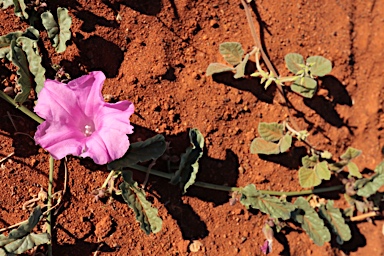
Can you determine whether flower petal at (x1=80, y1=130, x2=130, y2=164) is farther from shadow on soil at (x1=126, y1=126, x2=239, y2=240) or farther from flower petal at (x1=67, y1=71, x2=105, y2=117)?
shadow on soil at (x1=126, y1=126, x2=239, y2=240)

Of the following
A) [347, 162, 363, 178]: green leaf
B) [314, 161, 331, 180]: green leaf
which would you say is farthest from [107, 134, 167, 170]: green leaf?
[347, 162, 363, 178]: green leaf

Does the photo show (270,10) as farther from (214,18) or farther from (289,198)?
(289,198)

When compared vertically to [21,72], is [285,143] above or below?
below

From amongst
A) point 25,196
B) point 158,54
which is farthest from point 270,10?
point 25,196

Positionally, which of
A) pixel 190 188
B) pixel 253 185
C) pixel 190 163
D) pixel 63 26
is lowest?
pixel 190 188

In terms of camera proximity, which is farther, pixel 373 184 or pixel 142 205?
pixel 373 184

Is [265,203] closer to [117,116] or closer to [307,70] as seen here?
[307,70]

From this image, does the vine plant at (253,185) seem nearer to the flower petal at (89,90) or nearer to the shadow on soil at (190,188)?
the shadow on soil at (190,188)

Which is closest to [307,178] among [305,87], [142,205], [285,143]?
[285,143]
